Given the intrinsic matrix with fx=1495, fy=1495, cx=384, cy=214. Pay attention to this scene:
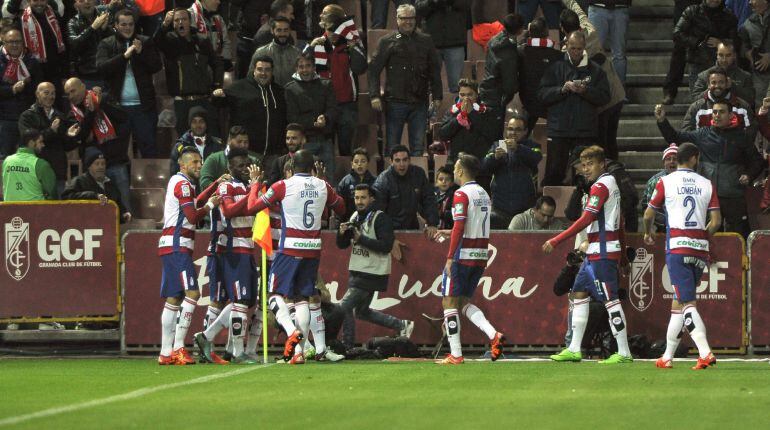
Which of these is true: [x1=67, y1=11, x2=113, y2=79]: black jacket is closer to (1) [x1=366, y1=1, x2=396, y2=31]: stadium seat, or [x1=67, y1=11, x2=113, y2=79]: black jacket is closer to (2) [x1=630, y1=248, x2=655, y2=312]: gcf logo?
(1) [x1=366, y1=1, x2=396, y2=31]: stadium seat

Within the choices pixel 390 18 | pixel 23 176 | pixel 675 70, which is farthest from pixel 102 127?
pixel 675 70

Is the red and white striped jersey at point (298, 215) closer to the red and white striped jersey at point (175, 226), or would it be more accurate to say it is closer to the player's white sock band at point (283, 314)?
the player's white sock band at point (283, 314)

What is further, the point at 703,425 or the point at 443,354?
the point at 443,354

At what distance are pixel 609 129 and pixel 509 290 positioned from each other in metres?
3.48

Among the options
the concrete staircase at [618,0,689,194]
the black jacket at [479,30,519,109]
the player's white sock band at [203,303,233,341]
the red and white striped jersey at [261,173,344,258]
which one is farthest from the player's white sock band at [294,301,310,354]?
the concrete staircase at [618,0,689,194]

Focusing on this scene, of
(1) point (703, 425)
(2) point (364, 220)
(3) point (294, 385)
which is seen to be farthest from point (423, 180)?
(1) point (703, 425)

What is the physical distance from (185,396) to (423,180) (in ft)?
22.3

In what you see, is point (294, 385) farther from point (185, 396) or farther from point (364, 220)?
point (364, 220)

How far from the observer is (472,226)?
52.4 feet

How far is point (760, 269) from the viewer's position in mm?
17344

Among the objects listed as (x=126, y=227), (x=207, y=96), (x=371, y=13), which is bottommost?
(x=126, y=227)

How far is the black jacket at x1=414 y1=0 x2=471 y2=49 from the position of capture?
20922mm

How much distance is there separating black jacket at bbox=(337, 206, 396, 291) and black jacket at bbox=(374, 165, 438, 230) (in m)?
0.75

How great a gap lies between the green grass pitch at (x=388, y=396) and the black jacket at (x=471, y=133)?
4.23 meters
